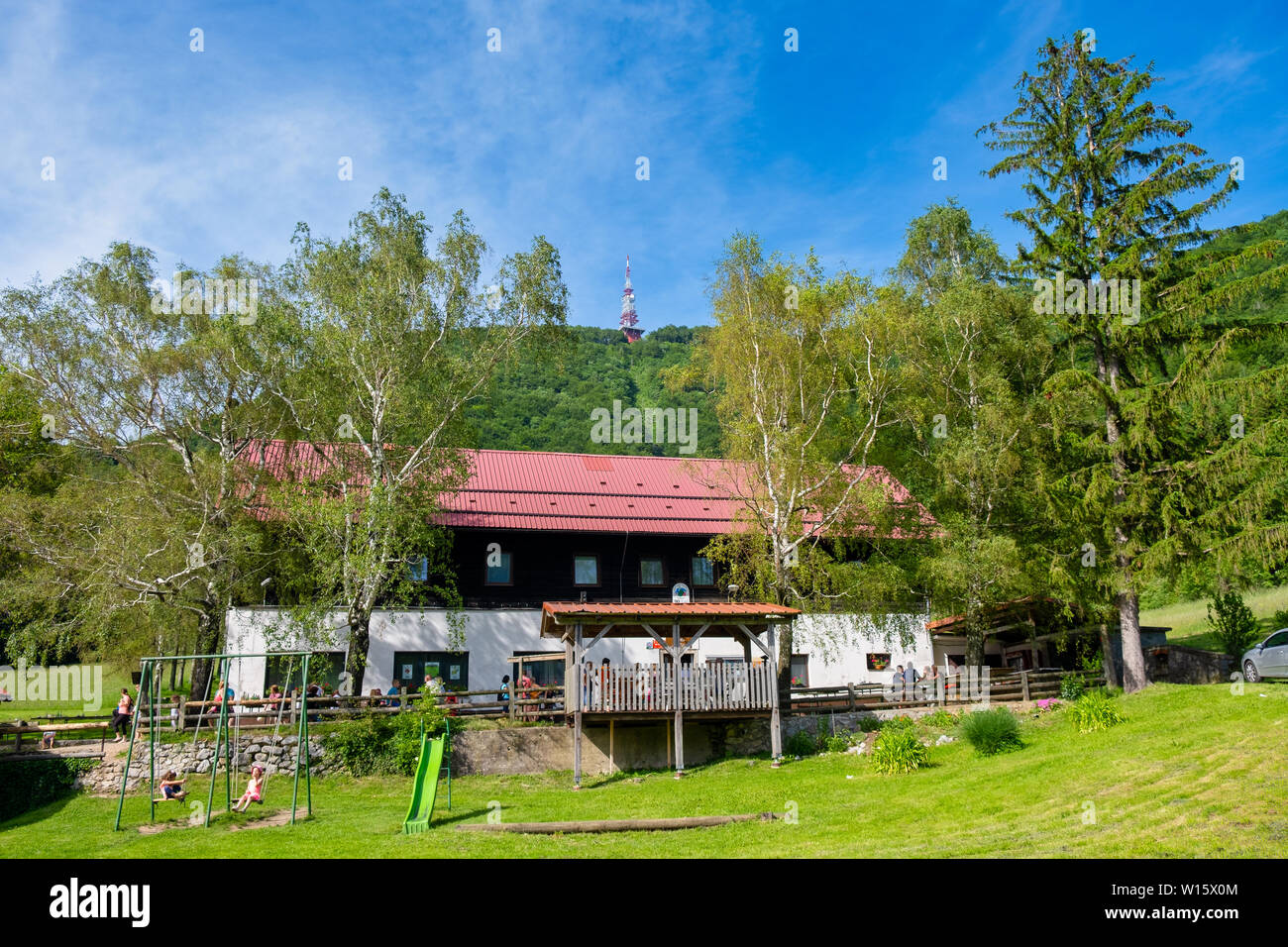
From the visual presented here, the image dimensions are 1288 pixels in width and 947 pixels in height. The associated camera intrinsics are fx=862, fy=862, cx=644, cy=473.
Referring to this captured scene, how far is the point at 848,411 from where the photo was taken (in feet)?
98.0

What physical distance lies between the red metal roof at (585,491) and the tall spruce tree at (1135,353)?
248 inches

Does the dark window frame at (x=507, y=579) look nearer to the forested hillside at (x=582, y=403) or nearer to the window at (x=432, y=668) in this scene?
the window at (x=432, y=668)

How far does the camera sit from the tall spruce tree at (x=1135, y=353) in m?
20.2

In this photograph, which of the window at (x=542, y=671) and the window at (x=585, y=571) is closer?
the window at (x=542, y=671)

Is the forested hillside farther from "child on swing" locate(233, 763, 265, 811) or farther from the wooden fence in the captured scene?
"child on swing" locate(233, 763, 265, 811)

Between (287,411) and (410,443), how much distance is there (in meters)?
5.12

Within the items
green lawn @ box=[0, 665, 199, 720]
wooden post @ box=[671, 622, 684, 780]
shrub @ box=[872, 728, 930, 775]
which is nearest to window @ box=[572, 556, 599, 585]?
wooden post @ box=[671, 622, 684, 780]

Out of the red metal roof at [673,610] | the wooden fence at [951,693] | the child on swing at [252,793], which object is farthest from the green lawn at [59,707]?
the wooden fence at [951,693]

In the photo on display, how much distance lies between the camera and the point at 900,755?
18.0 m

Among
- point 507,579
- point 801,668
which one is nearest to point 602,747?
point 507,579

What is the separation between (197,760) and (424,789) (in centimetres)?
818

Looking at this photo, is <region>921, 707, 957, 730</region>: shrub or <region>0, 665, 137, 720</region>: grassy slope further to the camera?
<region>0, 665, 137, 720</region>: grassy slope

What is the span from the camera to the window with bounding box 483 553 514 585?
1147 inches

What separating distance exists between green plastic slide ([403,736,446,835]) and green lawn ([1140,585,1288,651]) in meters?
27.6
